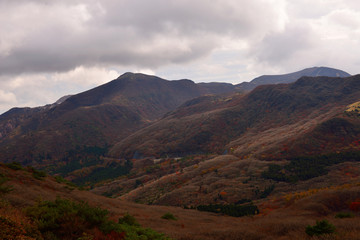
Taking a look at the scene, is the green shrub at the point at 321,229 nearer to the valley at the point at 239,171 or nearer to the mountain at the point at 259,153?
the valley at the point at 239,171

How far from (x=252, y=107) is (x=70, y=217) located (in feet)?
563

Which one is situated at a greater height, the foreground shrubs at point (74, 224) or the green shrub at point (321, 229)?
the foreground shrubs at point (74, 224)

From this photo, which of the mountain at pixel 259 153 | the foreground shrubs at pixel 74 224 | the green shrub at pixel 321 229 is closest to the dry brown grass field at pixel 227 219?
the green shrub at pixel 321 229

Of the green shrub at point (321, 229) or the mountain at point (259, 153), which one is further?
the mountain at point (259, 153)

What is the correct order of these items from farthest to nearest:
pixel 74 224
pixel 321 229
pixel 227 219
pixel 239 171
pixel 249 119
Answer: pixel 249 119 < pixel 239 171 < pixel 227 219 < pixel 321 229 < pixel 74 224

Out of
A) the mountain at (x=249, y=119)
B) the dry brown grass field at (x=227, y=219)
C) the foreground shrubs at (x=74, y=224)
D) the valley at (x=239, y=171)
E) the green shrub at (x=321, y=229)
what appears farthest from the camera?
the mountain at (x=249, y=119)

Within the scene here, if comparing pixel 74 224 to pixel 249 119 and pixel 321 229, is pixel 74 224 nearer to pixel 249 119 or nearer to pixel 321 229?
pixel 321 229

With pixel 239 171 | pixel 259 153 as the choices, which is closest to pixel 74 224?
pixel 239 171

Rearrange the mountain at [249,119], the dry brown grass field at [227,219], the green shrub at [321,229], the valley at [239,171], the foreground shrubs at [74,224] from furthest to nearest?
1. the mountain at [249,119]
2. the valley at [239,171]
3. the dry brown grass field at [227,219]
4. the green shrub at [321,229]
5. the foreground shrubs at [74,224]

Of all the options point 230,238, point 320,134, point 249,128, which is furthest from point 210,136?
Answer: point 230,238

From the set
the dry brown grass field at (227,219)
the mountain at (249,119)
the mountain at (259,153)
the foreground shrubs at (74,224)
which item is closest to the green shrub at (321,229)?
the dry brown grass field at (227,219)

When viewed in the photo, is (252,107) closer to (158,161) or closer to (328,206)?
(158,161)

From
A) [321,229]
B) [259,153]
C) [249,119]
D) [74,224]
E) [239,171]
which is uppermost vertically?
[249,119]

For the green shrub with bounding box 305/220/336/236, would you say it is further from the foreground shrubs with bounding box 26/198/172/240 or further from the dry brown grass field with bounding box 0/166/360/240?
the foreground shrubs with bounding box 26/198/172/240
